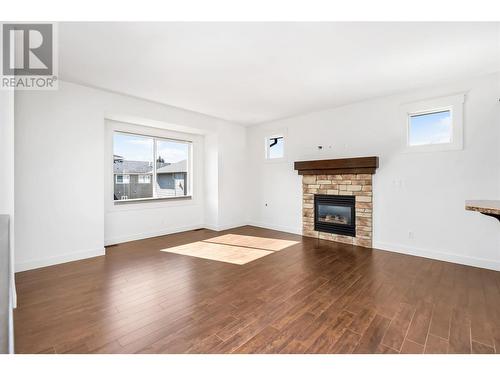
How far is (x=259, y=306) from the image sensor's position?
7.75 feet

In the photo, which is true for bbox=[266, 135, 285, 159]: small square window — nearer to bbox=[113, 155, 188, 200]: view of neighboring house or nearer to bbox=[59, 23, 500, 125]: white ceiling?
bbox=[59, 23, 500, 125]: white ceiling

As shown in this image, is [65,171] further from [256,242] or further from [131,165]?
[256,242]

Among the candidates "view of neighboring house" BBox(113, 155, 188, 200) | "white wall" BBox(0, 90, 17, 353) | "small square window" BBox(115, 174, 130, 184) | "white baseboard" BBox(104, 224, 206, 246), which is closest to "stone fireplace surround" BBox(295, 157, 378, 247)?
"white baseboard" BBox(104, 224, 206, 246)

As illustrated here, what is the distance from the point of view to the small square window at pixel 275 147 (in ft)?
19.7

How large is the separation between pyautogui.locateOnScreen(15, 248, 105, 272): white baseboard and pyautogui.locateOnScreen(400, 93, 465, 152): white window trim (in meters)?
5.64

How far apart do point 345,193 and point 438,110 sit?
2024 millimetres

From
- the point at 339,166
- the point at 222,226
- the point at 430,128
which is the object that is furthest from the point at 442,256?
Answer: the point at 222,226

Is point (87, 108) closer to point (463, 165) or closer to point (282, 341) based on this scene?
point (282, 341)

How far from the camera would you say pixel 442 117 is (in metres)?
3.79

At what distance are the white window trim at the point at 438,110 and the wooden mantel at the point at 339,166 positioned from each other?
0.62m

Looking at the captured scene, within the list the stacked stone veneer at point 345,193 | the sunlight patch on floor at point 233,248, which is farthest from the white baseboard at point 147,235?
the stacked stone veneer at point 345,193

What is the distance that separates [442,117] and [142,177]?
5.82m
